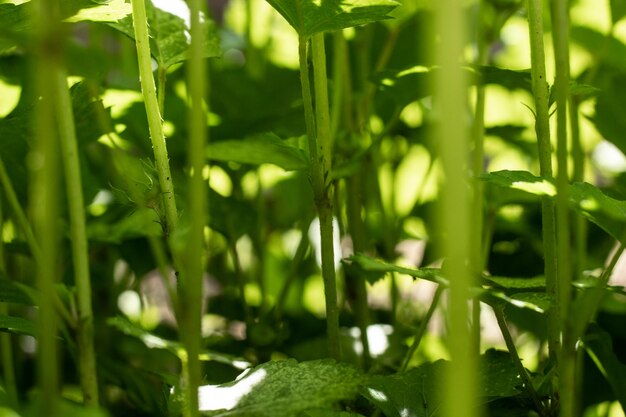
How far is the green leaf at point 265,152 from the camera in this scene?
46 centimetres

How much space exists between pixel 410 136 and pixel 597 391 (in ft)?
1.02

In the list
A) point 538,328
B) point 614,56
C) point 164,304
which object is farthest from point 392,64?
point 164,304

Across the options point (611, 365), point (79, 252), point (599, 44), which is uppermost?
point (599, 44)

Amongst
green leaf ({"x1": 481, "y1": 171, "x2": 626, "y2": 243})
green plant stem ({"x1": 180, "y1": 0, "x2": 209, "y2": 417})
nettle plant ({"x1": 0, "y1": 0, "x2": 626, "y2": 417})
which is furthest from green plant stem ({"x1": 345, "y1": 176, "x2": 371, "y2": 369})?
green plant stem ({"x1": 180, "y1": 0, "x2": 209, "y2": 417})

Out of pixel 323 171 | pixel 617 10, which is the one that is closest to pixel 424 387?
pixel 323 171

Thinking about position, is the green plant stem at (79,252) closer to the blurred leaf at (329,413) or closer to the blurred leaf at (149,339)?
the blurred leaf at (149,339)

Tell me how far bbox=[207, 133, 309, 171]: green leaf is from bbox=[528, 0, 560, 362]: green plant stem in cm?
14

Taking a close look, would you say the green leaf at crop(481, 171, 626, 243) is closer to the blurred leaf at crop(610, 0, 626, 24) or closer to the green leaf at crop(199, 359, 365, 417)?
the green leaf at crop(199, 359, 365, 417)

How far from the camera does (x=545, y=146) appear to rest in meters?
0.41

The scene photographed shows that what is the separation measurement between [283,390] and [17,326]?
5.4 inches

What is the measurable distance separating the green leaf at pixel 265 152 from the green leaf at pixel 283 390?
14 cm

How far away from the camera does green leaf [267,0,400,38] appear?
40 centimetres

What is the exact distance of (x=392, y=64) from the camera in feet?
2.73

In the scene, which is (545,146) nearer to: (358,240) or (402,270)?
(402,270)
